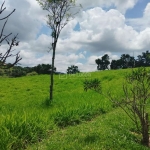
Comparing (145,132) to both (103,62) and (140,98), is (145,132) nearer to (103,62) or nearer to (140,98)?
(140,98)

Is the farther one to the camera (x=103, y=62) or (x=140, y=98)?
(x=103, y=62)

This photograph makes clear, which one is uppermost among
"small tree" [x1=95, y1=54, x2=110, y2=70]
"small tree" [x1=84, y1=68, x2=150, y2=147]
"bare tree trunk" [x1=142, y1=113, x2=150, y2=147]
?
"small tree" [x1=95, y1=54, x2=110, y2=70]

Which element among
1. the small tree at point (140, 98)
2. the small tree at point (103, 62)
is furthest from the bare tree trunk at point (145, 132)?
the small tree at point (103, 62)

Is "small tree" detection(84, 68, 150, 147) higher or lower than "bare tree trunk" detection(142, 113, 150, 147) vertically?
higher

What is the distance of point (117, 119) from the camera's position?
1007 centimetres

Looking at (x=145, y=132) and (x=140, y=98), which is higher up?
(x=140, y=98)

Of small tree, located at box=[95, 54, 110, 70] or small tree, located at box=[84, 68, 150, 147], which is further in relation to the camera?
small tree, located at box=[95, 54, 110, 70]

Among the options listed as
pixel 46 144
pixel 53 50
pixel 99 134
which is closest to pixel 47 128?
pixel 46 144

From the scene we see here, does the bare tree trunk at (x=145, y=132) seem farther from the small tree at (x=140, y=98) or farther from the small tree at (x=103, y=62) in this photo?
the small tree at (x=103, y=62)

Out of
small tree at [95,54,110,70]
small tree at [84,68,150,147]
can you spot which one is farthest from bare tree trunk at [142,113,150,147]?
small tree at [95,54,110,70]

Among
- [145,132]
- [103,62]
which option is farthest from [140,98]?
[103,62]

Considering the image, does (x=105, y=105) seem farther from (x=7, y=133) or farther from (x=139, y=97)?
(x=7, y=133)

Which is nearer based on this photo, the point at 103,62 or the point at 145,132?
the point at 145,132

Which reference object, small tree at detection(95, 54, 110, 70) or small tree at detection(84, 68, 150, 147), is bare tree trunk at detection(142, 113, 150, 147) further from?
small tree at detection(95, 54, 110, 70)
